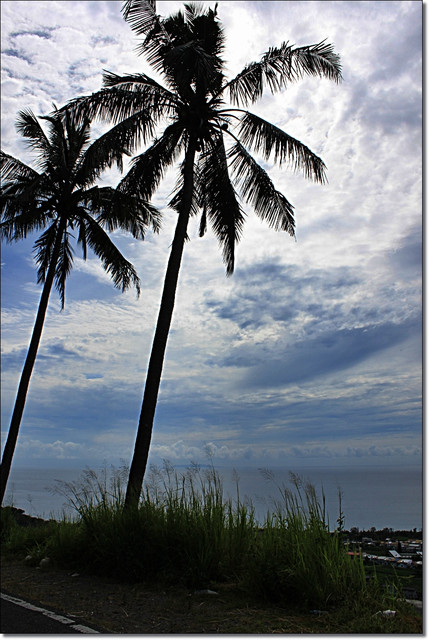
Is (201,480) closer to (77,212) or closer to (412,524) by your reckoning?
(412,524)

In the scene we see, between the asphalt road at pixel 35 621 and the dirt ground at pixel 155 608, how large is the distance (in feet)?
0.47

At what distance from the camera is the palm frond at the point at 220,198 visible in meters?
11.0

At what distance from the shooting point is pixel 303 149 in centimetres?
1044

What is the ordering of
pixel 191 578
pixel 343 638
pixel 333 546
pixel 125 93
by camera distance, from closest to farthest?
pixel 343 638 < pixel 333 546 < pixel 191 578 < pixel 125 93

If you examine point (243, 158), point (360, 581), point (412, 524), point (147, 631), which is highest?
point (243, 158)

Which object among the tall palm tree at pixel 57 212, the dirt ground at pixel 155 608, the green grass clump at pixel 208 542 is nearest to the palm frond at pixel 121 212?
the tall palm tree at pixel 57 212

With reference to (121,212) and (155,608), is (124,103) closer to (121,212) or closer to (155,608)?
(121,212)

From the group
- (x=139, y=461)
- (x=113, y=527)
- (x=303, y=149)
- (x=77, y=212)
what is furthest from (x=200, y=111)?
(x=113, y=527)

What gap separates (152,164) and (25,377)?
660cm

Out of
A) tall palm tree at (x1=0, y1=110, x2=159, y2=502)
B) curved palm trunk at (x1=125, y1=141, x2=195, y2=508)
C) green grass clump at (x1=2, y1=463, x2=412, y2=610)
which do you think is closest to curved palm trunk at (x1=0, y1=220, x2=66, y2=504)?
tall palm tree at (x1=0, y1=110, x2=159, y2=502)

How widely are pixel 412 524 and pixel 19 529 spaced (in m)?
7.94

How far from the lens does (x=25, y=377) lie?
13555 mm

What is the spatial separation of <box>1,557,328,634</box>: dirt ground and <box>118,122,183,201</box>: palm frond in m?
7.93

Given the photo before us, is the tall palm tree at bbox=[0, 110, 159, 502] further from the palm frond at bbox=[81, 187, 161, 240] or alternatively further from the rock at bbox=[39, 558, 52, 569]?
the rock at bbox=[39, 558, 52, 569]
